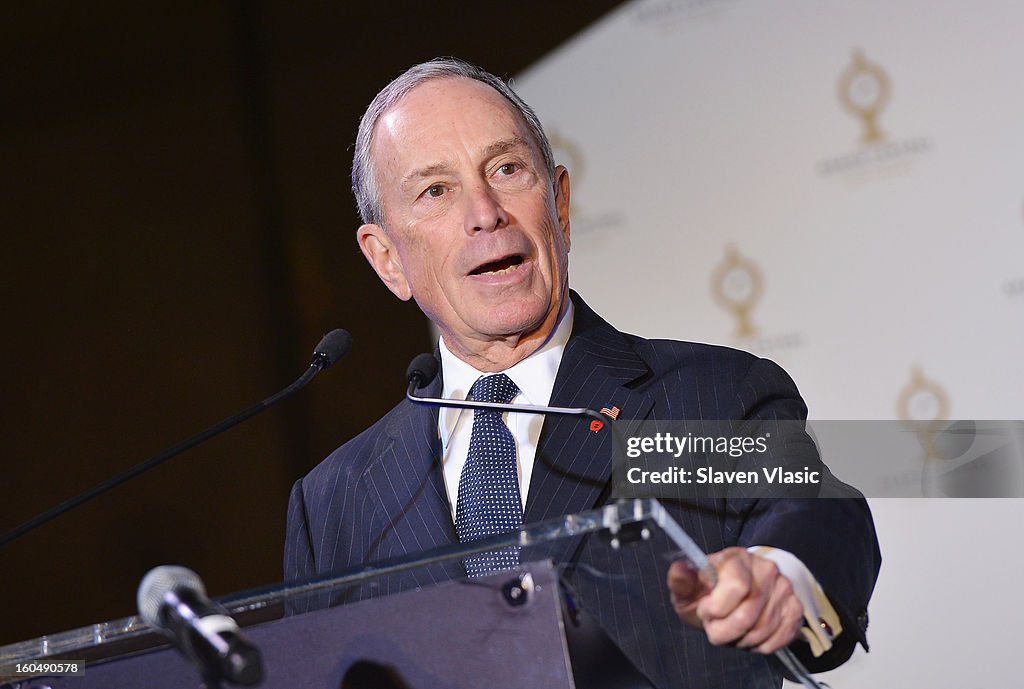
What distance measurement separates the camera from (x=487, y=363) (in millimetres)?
2021

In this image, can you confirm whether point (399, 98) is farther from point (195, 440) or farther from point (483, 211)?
point (195, 440)

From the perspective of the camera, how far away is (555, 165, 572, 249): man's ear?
2.17 meters

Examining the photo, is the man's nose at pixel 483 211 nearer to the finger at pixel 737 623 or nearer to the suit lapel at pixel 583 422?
the suit lapel at pixel 583 422

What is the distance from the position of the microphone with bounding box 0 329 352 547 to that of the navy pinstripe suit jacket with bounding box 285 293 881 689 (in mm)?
251

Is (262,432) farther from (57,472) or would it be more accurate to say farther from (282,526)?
(57,472)

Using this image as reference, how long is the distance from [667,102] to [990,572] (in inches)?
52.1

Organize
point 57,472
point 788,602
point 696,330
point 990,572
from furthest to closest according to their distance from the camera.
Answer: point 57,472, point 696,330, point 990,572, point 788,602

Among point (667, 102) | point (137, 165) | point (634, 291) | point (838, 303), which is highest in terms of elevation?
point (137, 165)

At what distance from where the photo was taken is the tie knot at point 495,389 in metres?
1.91

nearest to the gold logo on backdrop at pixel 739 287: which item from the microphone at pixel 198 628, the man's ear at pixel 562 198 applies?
the man's ear at pixel 562 198

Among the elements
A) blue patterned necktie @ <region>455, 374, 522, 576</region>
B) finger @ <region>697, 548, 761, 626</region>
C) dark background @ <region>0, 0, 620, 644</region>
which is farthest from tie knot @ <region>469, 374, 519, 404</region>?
dark background @ <region>0, 0, 620, 644</region>

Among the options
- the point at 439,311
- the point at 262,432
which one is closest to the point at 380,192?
the point at 439,311

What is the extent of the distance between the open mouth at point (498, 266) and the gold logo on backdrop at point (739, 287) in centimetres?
88

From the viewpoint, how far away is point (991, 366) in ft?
7.88
